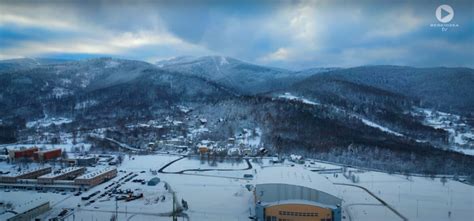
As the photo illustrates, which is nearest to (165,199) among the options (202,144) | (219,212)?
(219,212)

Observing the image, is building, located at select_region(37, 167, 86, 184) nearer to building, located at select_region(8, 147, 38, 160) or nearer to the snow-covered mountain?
building, located at select_region(8, 147, 38, 160)

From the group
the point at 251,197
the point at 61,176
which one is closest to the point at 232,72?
the point at 61,176

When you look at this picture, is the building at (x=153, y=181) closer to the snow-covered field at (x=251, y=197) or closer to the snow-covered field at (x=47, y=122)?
the snow-covered field at (x=251, y=197)

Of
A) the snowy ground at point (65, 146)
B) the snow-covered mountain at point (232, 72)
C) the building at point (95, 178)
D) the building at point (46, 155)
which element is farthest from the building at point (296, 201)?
the snow-covered mountain at point (232, 72)

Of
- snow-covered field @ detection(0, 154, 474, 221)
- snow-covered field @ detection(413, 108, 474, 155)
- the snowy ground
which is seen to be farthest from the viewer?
the snowy ground

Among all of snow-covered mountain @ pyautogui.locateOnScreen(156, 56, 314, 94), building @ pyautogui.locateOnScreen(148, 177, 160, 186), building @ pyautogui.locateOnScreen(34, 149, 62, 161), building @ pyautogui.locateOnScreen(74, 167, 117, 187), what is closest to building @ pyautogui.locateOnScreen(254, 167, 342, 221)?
building @ pyautogui.locateOnScreen(148, 177, 160, 186)
